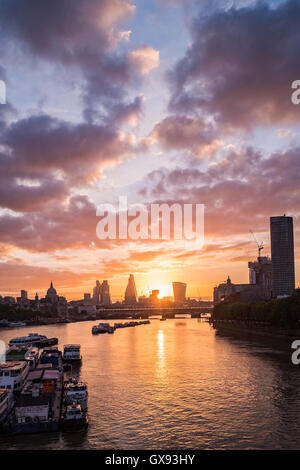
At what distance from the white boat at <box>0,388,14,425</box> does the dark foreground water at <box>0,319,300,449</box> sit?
4964 mm

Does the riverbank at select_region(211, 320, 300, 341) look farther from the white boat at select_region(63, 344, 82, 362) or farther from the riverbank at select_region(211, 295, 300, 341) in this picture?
the white boat at select_region(63, 344, 82, 362)

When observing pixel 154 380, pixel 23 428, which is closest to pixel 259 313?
pixel 154 380

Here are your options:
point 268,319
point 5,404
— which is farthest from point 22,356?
point 268,319

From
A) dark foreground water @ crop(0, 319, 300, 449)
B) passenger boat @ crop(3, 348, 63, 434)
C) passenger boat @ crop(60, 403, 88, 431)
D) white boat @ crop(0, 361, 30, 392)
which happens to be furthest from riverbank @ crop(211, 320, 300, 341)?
passenger boat @ crop(60, 403, 88, 431)

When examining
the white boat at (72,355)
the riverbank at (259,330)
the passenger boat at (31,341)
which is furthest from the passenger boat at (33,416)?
the passenger boat at (31,341)

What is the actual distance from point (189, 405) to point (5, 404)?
19.5m

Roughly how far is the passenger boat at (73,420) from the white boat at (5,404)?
6.74 meters

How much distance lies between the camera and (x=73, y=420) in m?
38.6

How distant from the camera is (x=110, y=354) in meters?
94.9

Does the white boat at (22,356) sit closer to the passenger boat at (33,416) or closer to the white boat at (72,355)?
the white boat at (72,355)

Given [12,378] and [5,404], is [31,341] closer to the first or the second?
[12,378]

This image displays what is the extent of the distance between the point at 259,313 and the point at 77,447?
106169mm

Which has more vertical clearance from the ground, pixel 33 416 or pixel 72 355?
pixel 33 416
